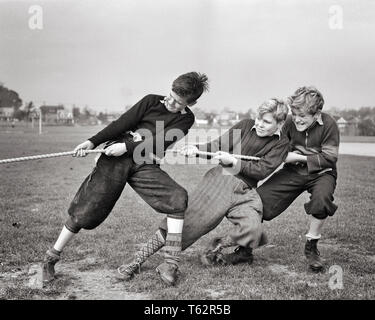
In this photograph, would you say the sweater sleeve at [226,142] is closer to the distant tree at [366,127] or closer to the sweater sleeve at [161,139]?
the sweater sleeve at [161,139]

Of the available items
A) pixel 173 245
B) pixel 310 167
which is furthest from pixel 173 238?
pixel 310 167

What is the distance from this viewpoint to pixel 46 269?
13.2ft

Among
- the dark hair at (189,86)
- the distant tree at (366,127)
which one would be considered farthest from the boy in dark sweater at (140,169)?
the distant tree at (366,127)

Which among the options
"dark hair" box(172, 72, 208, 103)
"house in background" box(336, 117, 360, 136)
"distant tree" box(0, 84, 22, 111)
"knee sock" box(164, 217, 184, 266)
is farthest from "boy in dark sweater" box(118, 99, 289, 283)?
"distant tree" box(0, 84, 22, 111)

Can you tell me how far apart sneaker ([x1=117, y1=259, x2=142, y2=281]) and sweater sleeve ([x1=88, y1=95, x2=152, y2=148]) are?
1.10 meters

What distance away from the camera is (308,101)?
14.9 ft

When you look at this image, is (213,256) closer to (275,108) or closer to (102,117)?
(275,108)

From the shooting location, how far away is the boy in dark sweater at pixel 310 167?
14.8 feet

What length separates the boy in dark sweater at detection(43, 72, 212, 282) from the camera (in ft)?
13.4

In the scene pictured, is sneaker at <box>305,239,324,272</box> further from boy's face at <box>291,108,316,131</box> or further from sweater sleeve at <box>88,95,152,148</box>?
sweater sleeve at <box>88,95,152,148</box>

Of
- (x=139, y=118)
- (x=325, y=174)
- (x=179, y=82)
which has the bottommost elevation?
(x=325, y=174)
